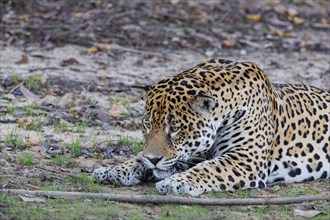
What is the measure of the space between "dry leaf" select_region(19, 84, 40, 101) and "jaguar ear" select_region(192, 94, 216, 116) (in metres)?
4.33

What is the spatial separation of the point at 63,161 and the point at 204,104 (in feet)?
6.39

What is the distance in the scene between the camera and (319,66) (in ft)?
51.1

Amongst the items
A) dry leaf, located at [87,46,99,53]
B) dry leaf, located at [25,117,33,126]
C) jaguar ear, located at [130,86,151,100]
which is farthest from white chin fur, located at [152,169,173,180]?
dry leaf, located at [87,46,99,53]

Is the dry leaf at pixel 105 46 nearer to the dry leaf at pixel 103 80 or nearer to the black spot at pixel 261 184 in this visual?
the dry leaf at pixel 103 80

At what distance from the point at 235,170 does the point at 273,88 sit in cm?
122

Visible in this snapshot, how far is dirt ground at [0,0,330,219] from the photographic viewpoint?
8.80 metres

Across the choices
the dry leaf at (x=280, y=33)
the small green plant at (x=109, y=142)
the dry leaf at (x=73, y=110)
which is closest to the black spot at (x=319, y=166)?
the small green plant at (x=109, y=142)

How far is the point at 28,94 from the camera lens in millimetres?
12781

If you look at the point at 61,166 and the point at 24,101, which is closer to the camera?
the point at 61,166

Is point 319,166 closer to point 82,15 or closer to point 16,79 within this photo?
point 16,79

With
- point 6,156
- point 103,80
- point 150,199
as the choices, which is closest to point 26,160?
point 6,156

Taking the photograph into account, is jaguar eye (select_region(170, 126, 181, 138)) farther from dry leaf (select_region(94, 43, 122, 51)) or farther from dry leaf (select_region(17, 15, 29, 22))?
dry leaf (select_region(17, 15, 29, 22))

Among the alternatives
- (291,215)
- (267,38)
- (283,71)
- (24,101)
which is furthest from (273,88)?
(267,38)

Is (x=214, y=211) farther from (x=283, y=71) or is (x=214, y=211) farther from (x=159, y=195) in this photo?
(x=283, y=71)
